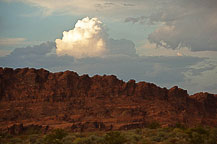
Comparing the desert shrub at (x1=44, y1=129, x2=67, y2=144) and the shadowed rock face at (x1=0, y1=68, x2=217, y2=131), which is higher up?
the shadowed rock face at (x1=0, y1=68, x2=217, y2=131)

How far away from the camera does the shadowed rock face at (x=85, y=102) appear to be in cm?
7000

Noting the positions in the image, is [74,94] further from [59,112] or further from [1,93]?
[1,93]

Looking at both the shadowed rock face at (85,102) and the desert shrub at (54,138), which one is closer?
the desert shrub at (54,138)

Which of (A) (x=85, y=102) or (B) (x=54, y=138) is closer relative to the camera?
(B) (x=54, y=138)

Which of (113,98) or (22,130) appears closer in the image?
(22,130)

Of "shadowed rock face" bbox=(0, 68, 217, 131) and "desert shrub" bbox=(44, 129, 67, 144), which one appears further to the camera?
"shadowed rock face" bbox=(0, 68, 217, 131)

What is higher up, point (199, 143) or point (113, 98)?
point (113, 98)

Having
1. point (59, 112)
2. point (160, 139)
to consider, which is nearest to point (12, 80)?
point (59, 112)

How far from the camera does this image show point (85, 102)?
76562 mm

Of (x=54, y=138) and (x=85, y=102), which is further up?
(x=85, y=102)

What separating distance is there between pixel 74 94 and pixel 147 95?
18188mm

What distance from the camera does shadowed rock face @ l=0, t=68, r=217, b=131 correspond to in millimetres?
70000

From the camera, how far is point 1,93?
75562mm

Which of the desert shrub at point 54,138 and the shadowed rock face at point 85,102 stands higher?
the shadowed rock face at point 85,102
